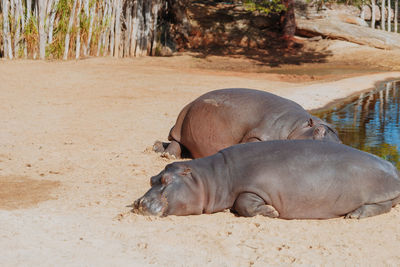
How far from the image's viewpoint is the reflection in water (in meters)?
8.01

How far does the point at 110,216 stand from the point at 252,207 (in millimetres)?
1083

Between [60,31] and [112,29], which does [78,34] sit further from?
[112,29]

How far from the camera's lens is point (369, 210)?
15.0 feet

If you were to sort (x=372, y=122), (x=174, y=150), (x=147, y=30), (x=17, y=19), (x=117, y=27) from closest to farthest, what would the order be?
(x=174, y=150) → (x=372, y=122) → (x=17, y=19) → (x=117, y=27) → (x=147, y=30)

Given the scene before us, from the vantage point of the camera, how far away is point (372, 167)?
15.3ft

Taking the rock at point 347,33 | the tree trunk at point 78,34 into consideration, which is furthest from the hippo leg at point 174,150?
the rock at point 347,33

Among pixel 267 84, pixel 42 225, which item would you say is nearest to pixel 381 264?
pixel 42 225

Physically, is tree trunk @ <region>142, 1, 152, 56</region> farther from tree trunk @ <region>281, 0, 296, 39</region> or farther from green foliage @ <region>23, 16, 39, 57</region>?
tree trunk @ <region>281, 0, 296, 39</region>

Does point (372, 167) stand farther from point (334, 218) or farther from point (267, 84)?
point (267, 84)

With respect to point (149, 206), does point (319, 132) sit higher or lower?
higher

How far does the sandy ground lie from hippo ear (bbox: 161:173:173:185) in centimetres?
29

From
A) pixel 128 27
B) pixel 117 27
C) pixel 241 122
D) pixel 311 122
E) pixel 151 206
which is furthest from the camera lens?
pixel 128 27

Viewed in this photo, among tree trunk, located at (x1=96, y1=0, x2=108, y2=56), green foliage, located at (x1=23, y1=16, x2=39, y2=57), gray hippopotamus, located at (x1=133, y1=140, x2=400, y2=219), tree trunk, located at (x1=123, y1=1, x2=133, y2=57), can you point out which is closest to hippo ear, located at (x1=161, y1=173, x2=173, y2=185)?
gray hippopotamus, located at (x1=133, y1=140, x2=400, y2=219)

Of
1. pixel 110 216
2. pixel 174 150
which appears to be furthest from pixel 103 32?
pixel 110 216
